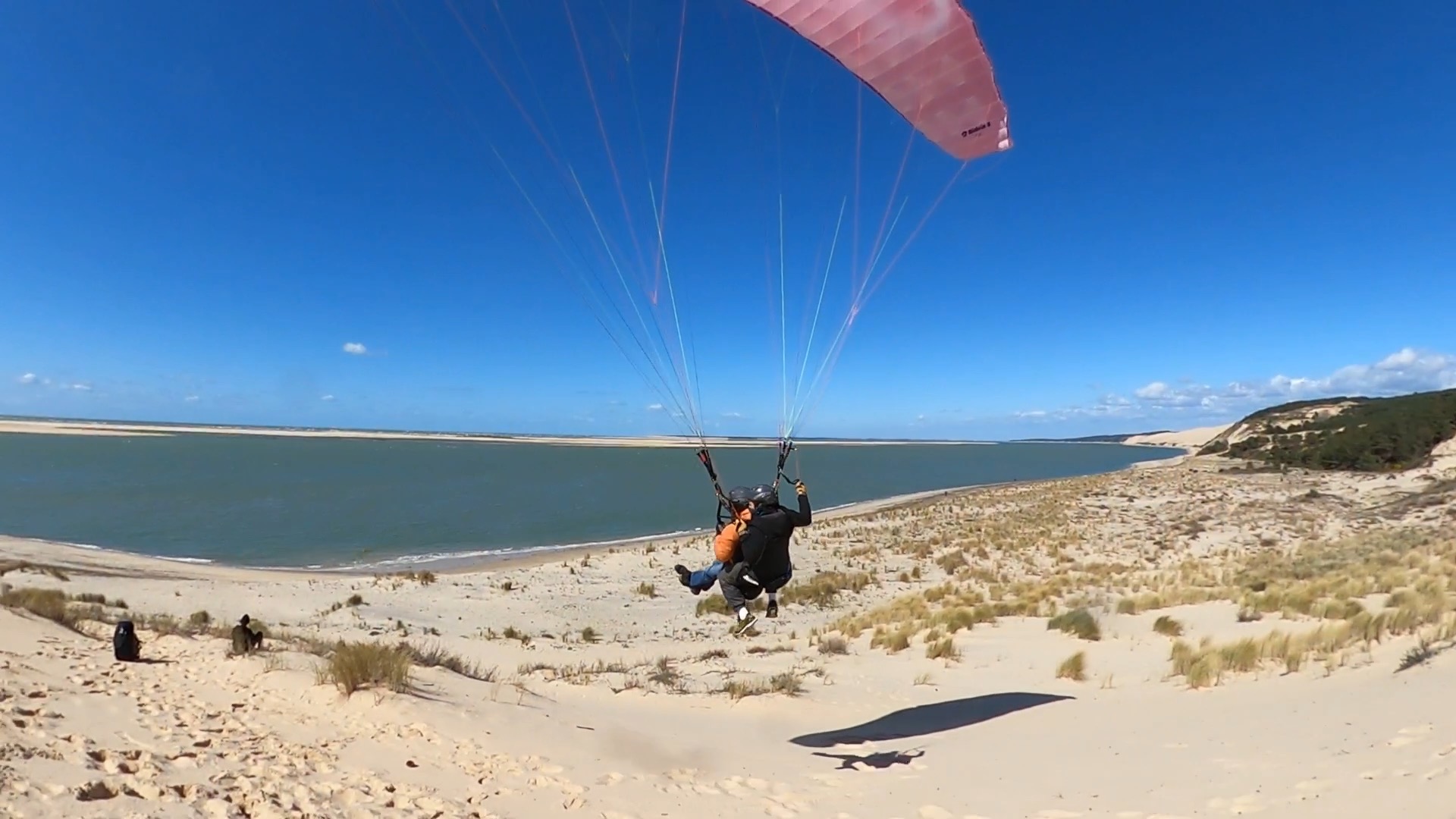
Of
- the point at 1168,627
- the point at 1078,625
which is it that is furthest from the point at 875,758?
the point at 1168,627

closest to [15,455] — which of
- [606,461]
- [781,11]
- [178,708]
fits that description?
[606,461]

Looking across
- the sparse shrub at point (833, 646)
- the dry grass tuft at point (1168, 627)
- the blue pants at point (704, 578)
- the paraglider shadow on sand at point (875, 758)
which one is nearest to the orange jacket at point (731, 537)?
the blue pants at point (704, 578)

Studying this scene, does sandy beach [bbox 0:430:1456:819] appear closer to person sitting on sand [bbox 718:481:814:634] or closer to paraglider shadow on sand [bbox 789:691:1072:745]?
paraglider shadow on sand [bbox 789:691:1072:745]

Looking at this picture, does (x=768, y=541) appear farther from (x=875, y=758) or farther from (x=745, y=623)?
(x=875, y=758)

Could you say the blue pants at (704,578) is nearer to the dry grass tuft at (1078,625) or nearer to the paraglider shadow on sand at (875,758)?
the paraglider shadow on sand at (875,758)

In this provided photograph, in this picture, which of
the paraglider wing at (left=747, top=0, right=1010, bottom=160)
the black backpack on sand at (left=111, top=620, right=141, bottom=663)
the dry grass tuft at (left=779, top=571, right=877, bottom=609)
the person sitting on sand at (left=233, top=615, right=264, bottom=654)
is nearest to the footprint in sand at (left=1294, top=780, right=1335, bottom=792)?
the paraglider wing at (left=747, top=0, right=1010, bottom=160)

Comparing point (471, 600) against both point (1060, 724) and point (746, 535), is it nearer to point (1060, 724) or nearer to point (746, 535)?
point (746, 535)
